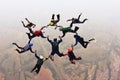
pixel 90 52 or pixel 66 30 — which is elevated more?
pixel 66 30

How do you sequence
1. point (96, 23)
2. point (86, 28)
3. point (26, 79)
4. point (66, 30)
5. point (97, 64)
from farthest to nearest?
point (96, 23), point (86, 28), point (97, 64), point (26, 79), point (66, 30)

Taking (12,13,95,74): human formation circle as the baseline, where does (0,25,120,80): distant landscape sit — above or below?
below

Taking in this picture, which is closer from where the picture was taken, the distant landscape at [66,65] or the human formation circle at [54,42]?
the human formation circle at [54,42]

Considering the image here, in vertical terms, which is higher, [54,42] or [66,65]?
[54,42]

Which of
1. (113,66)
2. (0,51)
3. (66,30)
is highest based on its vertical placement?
(66,30)

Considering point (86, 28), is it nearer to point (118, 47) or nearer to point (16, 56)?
point (118, 47)

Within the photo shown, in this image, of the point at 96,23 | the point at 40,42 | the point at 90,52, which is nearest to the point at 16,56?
the point at 40,42

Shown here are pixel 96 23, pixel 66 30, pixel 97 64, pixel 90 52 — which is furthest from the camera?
pixel 96 23

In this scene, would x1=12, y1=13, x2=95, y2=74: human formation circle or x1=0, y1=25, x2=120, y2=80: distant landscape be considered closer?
x1=12, y1=13, x2=95, y2=74: human formation circle

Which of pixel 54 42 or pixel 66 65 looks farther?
pixel 66 65

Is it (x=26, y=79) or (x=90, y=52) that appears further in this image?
(x=90, y=52)

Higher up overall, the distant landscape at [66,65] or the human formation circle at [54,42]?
the human formation circle at [54,42]
